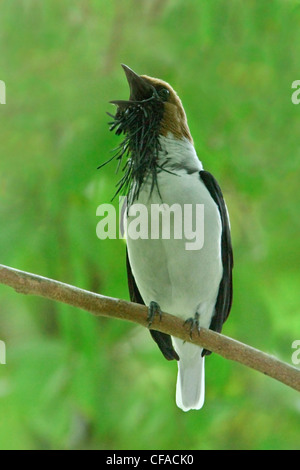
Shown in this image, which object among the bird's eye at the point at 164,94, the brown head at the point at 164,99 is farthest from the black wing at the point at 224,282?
the bird's eye at the point at 164,94

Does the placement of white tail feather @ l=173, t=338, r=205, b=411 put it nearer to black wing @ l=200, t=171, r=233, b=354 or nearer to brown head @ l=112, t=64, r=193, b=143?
black wing @ l=200, t=171, r=233, b=354

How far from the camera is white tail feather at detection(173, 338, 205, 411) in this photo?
8.43 feet

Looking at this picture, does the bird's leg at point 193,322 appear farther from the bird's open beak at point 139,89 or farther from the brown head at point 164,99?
the bird's open beak at point 139,89

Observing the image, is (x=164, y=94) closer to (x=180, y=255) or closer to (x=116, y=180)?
(x=116, y=180)

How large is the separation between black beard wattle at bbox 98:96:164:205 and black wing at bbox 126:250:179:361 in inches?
15.7

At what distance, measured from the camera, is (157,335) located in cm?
261

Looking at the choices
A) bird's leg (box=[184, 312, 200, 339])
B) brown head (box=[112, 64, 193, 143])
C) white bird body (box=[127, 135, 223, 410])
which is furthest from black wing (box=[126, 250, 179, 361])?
brown head (box=[112, 64, 193, 143])

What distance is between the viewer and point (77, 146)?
2523mm

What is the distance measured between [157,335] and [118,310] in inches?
27.3

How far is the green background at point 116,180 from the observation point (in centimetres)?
263

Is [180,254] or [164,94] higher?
[164,94]

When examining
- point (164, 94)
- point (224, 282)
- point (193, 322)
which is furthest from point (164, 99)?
point (193, 322)

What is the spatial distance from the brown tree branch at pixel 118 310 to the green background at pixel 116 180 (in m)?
0.56
